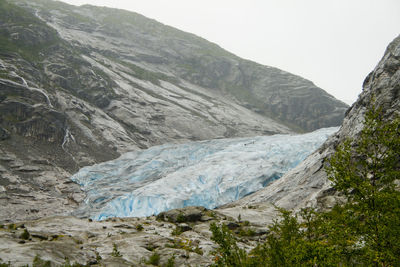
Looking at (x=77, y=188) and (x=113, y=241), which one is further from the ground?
(x=113, y=241)

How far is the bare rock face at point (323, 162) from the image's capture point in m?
23.1

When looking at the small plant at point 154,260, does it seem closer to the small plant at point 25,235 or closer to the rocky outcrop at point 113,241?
the rocky outcrop at point 113,241

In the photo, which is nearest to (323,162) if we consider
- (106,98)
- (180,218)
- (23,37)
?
(180,218)

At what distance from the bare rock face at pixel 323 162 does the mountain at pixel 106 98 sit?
23038mm

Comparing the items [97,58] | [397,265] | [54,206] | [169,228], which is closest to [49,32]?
[97,58]

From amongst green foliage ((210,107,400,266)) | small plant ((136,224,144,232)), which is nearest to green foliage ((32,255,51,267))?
green foliage ((210,107,400,266))

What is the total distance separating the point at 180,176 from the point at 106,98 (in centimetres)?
3881

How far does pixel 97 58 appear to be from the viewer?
Answer: 8688 centimetres

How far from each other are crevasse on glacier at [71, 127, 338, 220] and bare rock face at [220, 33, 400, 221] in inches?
229

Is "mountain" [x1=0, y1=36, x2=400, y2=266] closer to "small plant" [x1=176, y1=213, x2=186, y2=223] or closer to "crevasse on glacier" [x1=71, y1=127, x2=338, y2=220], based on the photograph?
"small plant" [x1=176, y1=213, x2=186, y2=223]

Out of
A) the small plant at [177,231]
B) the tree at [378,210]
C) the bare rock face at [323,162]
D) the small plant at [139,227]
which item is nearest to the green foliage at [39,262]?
the small plant at [139,227]

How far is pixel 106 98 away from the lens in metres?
67.4

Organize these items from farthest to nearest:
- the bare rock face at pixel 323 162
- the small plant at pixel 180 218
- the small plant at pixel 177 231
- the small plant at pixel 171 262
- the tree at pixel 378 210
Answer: the bare rock face at pixel 323 162
the small plant at pixel 180 218
the small plant at pixel 177 231
the small plant at pixel 171 262
the tree at pixel 378 210

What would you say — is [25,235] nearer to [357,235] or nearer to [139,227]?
[139,227]
